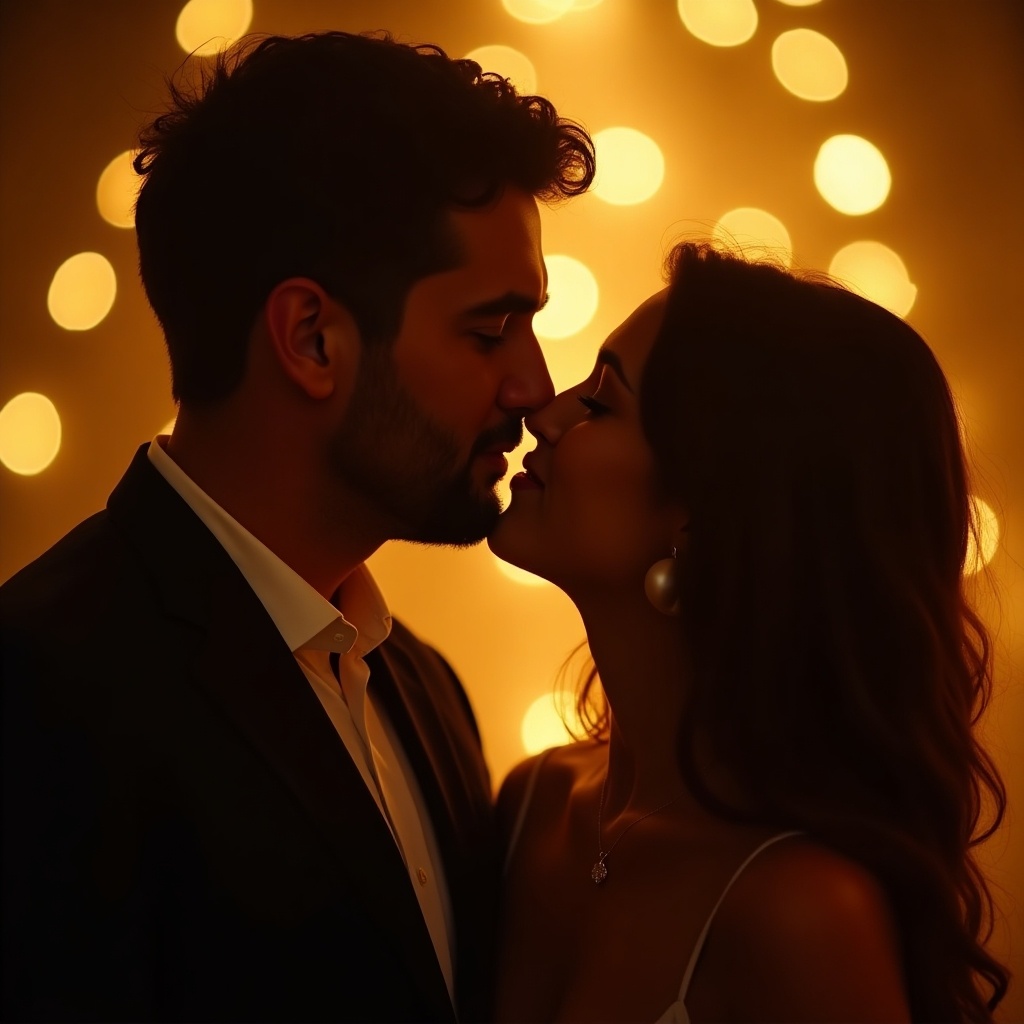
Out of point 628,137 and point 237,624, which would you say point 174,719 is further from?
point 628,137

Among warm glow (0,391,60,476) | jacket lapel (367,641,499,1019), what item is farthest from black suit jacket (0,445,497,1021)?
warm glow (0,391,60,476)

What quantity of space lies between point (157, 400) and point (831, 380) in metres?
1.01

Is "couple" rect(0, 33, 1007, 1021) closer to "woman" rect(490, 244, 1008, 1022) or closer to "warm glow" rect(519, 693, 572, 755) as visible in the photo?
"woman" rect(490, 244, 1008, 1022)

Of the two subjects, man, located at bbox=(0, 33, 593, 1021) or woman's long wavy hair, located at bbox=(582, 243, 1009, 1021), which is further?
woman's long wavy hair, located at bbox=(582, 243, 1009, 1021)

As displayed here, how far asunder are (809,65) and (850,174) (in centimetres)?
18

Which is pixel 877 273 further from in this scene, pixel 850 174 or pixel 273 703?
pixel 273 703

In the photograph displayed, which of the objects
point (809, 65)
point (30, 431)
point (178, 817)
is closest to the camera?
point (178, 817)

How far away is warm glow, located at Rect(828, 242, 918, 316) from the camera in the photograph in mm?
1725

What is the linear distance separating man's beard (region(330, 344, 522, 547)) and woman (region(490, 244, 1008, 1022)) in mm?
90

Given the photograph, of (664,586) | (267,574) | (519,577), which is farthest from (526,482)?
(519,577)

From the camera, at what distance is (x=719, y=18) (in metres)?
1.70

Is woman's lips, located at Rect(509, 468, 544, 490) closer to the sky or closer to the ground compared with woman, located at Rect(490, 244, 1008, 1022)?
closer to the sky

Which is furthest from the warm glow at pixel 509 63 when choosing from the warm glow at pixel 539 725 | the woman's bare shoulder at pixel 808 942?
the woman's bare shoulder at pixel 808 942

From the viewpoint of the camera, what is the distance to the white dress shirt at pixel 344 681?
1.09 meters
